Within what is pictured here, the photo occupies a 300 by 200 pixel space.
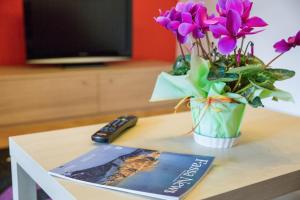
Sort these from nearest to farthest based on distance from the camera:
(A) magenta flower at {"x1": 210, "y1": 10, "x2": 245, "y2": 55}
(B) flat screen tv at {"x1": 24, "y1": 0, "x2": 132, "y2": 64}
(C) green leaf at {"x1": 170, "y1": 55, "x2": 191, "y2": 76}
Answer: (A) magenta flower at {"x1": 210, "y1": 10, "x2": 245, "y2": 55}
(C) green leaf at {"x1": 170, "y1": 55, "x2": 191, "y2": 76}
(B) flat screen tv at {"x1": 24, "y1": 0, "x2": 132, "y2": 64}

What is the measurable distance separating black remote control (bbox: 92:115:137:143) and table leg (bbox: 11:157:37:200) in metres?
0.22

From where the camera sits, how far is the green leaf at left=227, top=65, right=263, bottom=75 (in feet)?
2.97

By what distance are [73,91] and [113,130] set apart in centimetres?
181

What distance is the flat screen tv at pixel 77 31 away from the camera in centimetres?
282

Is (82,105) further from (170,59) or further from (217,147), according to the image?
(217,147)

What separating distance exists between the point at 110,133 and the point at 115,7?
7.09ft

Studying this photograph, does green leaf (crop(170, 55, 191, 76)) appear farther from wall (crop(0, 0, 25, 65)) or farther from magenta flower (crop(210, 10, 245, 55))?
wall (crop(0, 0, 25, 65))

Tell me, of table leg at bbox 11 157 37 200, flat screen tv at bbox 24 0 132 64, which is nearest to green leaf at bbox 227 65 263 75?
table leg at bbox 11 157 37 200

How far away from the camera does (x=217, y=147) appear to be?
1019 mm

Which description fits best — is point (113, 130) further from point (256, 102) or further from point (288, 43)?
point (288, 43)

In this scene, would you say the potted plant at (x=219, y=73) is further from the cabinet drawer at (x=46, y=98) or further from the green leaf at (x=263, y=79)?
the cabinet drawer at (x=46, y=98)

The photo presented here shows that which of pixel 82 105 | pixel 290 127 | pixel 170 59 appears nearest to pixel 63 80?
pixel 82 105

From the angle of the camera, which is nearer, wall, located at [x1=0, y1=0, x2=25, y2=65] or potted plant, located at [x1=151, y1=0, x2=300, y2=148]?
potted plant, located at [x1=151, y1=0, x2=300, y2=148]

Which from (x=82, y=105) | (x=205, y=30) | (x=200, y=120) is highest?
(x=205, y=30)
